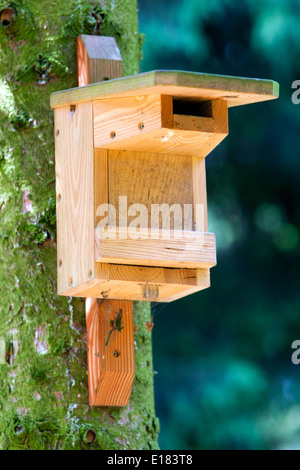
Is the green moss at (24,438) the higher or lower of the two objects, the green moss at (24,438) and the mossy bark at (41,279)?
the lower

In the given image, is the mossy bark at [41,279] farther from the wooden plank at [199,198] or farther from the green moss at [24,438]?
the wooden plank at [199,198]

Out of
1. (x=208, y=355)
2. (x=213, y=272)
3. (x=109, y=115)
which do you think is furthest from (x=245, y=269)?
(x=109, y=115)

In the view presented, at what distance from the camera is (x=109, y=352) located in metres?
2.61

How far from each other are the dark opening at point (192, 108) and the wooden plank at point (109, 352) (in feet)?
1.88

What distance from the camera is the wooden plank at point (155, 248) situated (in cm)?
241

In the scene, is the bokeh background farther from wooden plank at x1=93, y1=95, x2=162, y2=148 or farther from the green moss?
wooden plank at x1=93, y1=95, x2=162, y2=148

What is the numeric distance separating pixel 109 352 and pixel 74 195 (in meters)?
0.45

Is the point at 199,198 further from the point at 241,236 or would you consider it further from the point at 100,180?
the point at 241,236

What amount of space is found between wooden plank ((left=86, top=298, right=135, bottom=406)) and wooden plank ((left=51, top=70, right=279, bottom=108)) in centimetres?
60

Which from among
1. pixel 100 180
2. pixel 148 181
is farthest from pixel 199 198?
pixel 100 180

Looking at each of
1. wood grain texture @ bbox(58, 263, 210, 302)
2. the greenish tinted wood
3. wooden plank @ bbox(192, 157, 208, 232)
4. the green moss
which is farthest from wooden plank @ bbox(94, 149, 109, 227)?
the green moss

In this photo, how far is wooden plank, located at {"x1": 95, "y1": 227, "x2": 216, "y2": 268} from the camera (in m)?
2.41

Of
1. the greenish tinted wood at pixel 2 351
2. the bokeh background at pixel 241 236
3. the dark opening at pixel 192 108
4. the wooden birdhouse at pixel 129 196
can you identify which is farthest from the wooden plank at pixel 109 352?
the bokeh background at pixel 241 236
